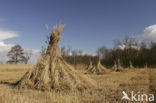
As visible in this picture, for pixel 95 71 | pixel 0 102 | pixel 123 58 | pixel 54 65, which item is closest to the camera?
pixel 0 102

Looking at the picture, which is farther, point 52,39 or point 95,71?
point 95,71

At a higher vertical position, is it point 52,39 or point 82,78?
point 52,39

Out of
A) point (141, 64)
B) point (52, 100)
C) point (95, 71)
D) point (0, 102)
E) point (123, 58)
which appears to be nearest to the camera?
point (0, 102)

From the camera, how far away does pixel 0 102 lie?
151 inches

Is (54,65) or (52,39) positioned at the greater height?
(52,39)

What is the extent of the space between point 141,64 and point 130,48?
37.9 feet

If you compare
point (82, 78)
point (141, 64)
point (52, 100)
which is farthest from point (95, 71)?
point (141, 64)

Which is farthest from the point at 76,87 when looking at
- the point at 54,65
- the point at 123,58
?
the point at 123,58

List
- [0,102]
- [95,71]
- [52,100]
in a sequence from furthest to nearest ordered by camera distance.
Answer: [95,71]
[52,100]
[0,102]

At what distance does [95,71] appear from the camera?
20422 millimetres

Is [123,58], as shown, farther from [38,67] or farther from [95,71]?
[38,67]

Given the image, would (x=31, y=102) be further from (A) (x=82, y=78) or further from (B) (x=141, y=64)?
(B) (x=141, y=64)

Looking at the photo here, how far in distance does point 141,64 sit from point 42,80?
1588 inches

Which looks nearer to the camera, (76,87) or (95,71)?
(76,87)
